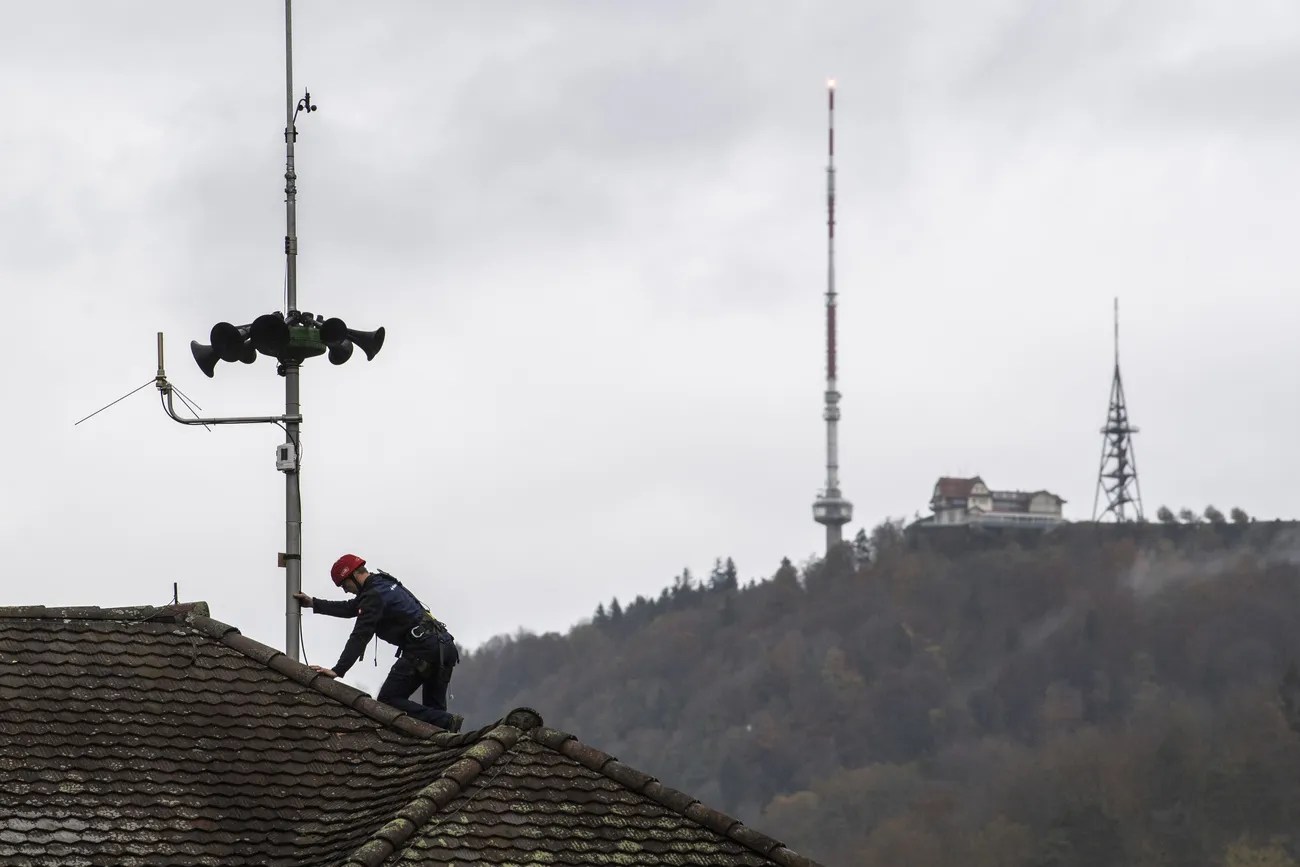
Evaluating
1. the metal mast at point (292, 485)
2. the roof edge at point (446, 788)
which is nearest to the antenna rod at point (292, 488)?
the metal mast at point (292, 485)

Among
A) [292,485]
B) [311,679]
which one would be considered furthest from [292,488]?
[311,679]

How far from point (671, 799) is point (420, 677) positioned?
3.86 metres

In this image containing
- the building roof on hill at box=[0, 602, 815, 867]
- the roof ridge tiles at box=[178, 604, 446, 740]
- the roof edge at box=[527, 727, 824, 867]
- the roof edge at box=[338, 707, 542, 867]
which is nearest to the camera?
the roof edge at box=[338, 707, 542, 867]

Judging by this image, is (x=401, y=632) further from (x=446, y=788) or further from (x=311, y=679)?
(x=446, y=788)

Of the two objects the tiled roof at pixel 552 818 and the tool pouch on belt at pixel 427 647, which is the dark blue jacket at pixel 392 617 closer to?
the tool pouch on belt at pixel 427 647

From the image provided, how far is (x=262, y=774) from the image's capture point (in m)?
20.5

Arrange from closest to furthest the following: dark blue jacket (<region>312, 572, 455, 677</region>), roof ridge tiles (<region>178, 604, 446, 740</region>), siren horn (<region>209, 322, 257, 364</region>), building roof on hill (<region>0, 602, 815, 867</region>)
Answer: building roof on hill (<region>0, 602, 815, 867</region>), roof ridge tiles (<region>178, 604, 446, 740</region>), dark blue jacket (<region>312, 572, 455, 677</region>), siren horn (<region>209, 322, 257, 364</region>)

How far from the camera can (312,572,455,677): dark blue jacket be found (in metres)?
22.8

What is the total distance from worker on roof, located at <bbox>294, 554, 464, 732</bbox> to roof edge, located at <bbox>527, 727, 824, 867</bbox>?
2696 mm

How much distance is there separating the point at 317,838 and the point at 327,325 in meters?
6.80

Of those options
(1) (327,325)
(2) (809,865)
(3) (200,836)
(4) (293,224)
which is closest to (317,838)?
Answer: (3) (200,836)

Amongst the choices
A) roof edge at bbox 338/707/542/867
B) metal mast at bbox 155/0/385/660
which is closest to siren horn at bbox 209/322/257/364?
metal mast at bbox 155/0/385/660

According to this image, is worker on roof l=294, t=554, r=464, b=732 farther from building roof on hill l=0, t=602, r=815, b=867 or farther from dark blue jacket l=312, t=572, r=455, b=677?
building roof on hill l=0, t=602, r=815, b=867

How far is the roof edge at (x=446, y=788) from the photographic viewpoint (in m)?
18.6
